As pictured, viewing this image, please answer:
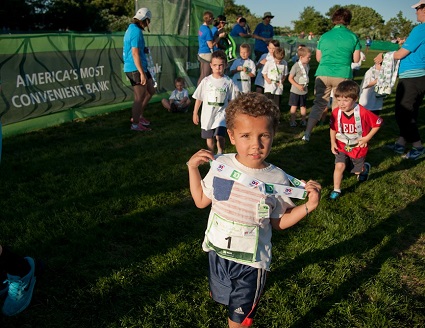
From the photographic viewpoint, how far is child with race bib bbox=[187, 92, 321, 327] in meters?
1.92

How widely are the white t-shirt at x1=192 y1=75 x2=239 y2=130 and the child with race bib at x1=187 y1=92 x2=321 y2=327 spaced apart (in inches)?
124

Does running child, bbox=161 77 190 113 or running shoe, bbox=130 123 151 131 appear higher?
running child, bbox=161 77 190 113

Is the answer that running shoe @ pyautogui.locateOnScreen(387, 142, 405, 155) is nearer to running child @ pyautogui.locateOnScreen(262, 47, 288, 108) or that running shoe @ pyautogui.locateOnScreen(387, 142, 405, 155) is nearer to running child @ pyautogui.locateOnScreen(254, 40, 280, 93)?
running child @ pyautogui.locateOnScreen(262, 47, 288, 108)

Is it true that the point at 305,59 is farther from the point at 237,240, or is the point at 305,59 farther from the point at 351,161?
the point at 237,240

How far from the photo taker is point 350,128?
14.6 feet

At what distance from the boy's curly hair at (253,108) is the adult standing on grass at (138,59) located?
5115mm

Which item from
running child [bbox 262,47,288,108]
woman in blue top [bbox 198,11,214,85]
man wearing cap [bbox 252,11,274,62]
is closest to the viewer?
running child [bbox 262,47,288,108]

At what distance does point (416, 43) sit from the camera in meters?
5.66

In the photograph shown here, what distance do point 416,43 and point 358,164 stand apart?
8.52 feet

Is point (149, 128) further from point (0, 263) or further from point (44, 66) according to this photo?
point (0, 263)

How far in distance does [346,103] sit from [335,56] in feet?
8.20

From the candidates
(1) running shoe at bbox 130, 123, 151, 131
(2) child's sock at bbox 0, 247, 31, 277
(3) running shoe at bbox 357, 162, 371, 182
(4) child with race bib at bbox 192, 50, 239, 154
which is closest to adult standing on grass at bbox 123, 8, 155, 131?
(1) running shoe at bbox 130, 123, 151, 131

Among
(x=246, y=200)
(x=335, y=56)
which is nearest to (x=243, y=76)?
(x=335, y=56)

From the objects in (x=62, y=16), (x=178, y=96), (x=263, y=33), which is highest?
(x=62, y=16)
